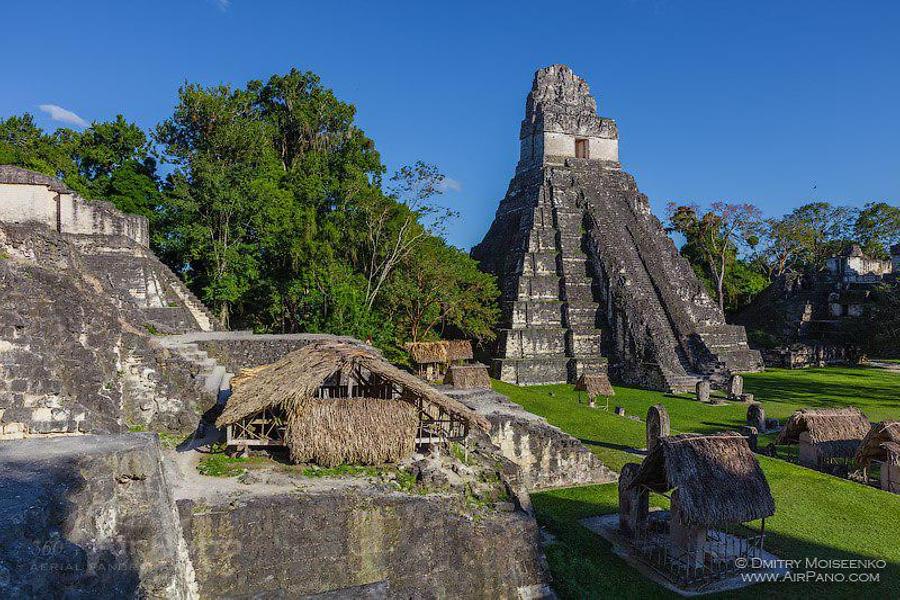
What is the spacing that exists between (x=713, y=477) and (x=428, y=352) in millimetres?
12725

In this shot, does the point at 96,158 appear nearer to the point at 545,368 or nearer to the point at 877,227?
the point at 545,368

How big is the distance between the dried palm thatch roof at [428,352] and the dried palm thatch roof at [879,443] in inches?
489

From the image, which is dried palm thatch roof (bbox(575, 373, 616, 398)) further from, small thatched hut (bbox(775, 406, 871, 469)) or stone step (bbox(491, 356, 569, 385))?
small thatched hut (bbox(775, 406, 871, 469))

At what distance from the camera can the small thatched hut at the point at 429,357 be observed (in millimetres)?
20266

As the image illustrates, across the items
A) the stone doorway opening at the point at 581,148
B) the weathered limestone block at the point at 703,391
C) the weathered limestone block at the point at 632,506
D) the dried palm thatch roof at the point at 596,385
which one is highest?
the stone doorway opening at the point at 581,148

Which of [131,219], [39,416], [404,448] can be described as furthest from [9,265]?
[131,219]

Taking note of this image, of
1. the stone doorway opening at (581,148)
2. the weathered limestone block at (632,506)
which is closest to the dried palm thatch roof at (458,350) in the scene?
the weathered limestone block at (632,506)

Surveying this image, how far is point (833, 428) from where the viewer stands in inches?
543

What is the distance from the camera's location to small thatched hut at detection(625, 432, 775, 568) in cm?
846

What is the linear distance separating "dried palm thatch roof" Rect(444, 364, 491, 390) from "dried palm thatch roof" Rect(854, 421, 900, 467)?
32.0ft

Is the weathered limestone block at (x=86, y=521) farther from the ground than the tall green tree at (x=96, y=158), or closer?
closer

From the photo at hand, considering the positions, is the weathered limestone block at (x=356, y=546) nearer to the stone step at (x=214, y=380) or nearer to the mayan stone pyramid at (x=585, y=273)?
the stone step at (x=214, y=380)

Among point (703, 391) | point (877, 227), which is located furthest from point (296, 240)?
point (877, 227)

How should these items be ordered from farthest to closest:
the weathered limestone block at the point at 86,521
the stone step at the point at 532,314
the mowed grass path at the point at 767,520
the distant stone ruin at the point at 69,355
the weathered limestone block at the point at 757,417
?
the stone step at the point at 532,314 → the weathered limestone block at the point at 757,417 → the mowed grass path at the point at 767,520 → the distant stone ruin at the point at 69,355 → the weathered limestone block at the point at 86,521
